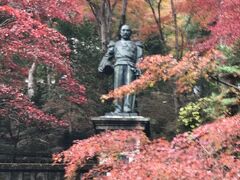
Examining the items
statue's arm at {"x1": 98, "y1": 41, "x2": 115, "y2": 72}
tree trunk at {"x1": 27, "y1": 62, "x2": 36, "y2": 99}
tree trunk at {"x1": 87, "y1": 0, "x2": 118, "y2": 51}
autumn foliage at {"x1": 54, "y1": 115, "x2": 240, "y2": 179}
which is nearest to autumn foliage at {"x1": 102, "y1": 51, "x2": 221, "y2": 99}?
autumn foliage at {"x1": 54, "y1": 115, "x2": 240, "y2": 179}

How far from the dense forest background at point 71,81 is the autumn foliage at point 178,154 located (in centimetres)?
94

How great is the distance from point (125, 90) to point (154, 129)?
733cm

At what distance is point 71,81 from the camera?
1133 centimetres

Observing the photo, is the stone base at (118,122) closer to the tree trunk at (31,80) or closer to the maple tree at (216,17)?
the maple tree at (216,17)

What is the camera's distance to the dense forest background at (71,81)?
1016 cm

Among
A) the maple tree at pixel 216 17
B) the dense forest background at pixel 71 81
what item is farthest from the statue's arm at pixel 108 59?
the maple tree at pixel 216 17

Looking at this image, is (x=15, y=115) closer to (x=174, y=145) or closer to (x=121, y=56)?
(x=121, y=56)

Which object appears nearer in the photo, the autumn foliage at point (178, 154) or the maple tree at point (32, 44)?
the autumn foliage at point (178, 154)

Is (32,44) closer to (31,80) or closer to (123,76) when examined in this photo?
(123,76)

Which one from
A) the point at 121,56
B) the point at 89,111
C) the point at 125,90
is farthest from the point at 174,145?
the point at 89,111

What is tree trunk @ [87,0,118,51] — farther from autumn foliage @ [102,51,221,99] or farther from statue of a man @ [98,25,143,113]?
autumn foliage @ [102,51,221,99]

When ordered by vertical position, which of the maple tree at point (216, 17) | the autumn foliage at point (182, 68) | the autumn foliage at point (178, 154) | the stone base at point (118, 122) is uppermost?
the maple tree at point (216, 17)

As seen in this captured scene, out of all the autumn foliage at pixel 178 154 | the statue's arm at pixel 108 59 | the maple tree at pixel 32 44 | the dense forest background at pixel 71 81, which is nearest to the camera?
the autumn foliage at pixel 178 154

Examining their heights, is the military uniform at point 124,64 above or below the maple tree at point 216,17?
below
